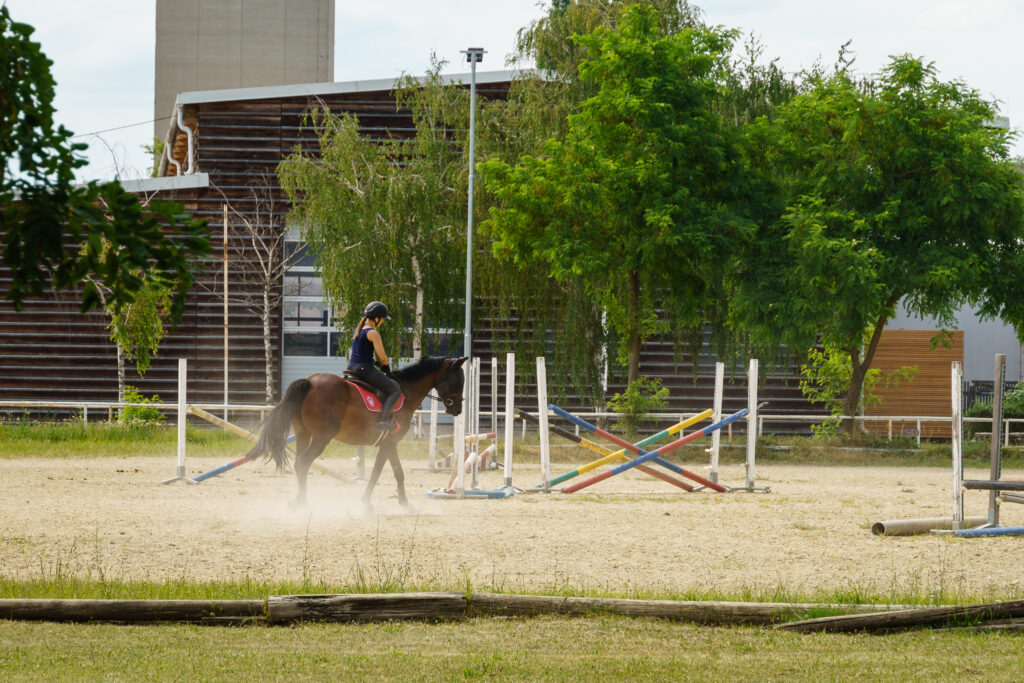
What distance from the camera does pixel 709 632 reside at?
6.82m

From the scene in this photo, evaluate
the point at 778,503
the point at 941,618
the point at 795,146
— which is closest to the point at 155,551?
the point at 941,618

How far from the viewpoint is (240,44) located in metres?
65.2

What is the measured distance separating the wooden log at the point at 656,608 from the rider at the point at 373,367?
6.27 meters

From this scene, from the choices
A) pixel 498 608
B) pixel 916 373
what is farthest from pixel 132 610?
pixel 916 373

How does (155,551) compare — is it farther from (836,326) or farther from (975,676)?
(836,326)

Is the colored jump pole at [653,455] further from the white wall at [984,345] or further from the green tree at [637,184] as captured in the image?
the white wall at [984,345]

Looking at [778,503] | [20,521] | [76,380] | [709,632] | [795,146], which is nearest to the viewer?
[709,632]

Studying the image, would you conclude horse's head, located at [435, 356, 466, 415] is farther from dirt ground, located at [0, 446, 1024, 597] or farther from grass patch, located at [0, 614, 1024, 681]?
grass patch, located at [0, 614, 1024, 681]

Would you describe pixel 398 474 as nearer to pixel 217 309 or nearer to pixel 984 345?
pixel 217 309

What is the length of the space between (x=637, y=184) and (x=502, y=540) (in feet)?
55.5

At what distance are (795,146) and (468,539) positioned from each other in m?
19.8

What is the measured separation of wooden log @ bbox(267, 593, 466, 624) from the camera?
6.89 m

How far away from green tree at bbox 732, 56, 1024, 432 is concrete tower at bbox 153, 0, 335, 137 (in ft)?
131

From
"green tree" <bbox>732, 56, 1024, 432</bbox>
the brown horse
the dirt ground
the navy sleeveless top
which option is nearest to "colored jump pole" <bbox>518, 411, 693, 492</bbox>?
the dirt ground
